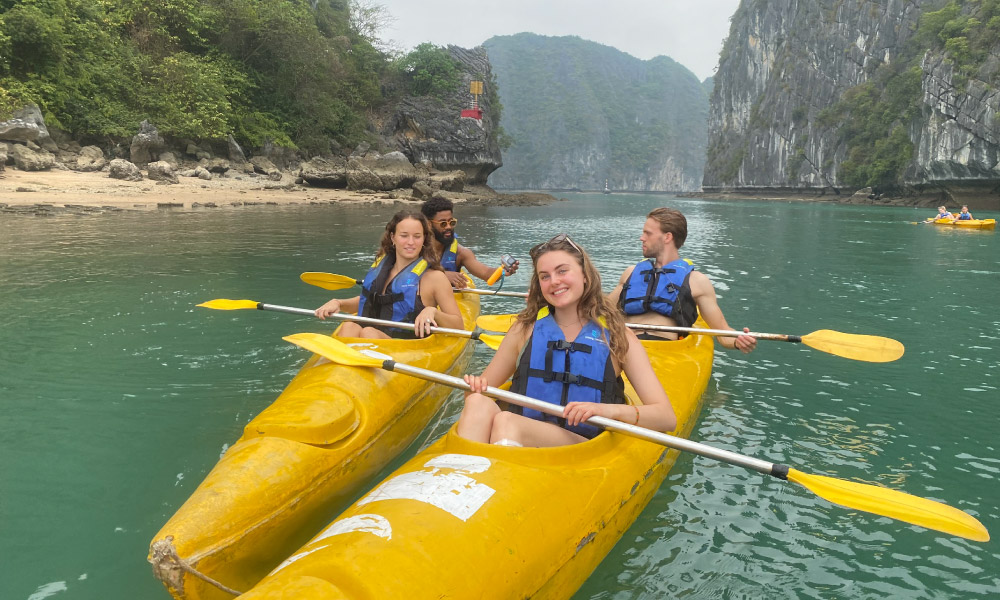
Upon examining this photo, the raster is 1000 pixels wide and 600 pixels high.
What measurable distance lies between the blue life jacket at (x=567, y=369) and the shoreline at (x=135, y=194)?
1599 centimetres

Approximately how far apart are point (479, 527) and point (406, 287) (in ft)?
8.75

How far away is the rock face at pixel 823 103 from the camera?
3712 cm

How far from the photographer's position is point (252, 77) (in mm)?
30422

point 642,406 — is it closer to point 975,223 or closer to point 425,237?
point 425,237

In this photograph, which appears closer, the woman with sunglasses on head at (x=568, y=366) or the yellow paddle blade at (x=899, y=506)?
the yellow paddle blade at (x=899, y=506)

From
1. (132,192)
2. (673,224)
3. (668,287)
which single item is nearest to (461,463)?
(668,287)

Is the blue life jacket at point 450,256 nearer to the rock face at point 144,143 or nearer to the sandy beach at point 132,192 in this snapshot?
the sandy beach at point 132,192

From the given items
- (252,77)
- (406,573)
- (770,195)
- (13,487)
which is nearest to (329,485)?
(406,573)

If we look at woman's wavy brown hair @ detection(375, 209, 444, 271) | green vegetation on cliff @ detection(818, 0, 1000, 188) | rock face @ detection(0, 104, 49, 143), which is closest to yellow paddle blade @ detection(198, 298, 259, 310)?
woman's wavy brown hair @ detection(375, 209, 444, 271)

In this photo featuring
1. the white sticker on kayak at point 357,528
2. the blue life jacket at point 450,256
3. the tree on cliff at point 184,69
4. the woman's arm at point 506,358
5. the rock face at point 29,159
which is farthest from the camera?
the tree on cliff at point 184,69

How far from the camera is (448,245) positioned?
6383mm

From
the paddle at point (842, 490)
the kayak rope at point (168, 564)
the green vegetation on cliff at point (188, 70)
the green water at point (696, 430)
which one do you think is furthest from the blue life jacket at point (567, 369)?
the green vegetation on cliff at point (188, 70)

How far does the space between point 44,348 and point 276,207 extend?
57.1 ft

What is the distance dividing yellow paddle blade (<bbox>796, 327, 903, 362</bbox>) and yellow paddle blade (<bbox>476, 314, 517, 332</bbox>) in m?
2.17
